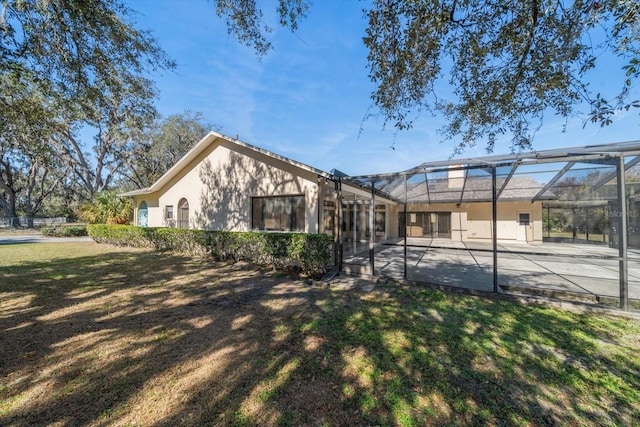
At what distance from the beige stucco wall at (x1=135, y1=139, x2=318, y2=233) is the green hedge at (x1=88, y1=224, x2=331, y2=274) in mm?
1123

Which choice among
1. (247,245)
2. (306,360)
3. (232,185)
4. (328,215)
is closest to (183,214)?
(232,185)

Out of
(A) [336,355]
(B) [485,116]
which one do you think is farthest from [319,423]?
(B) [485,116]

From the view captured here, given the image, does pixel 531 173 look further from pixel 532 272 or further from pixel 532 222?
pixel 532 222

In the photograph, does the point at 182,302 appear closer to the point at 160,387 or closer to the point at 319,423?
the point at 160,387

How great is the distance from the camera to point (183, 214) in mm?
13133

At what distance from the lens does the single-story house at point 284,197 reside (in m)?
8.99

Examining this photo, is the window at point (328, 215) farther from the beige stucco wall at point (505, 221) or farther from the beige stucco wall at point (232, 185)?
the beige stucco wall at point (505, 221)

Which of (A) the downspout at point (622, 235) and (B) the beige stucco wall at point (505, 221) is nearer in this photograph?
(A) the downspout at point (622, 235)

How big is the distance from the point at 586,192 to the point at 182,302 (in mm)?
12098

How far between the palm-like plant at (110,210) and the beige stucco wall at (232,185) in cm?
677

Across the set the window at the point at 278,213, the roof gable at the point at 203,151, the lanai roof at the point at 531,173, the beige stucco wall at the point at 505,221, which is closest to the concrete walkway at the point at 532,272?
the lanai roof at the point at 531,173

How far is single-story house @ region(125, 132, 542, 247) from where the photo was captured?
899 centimetres

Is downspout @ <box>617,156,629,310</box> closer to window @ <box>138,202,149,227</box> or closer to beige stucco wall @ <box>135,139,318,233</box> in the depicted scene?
beige stucco wall @ <box>135,139,318,233</box>

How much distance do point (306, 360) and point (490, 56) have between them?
20.0ft
